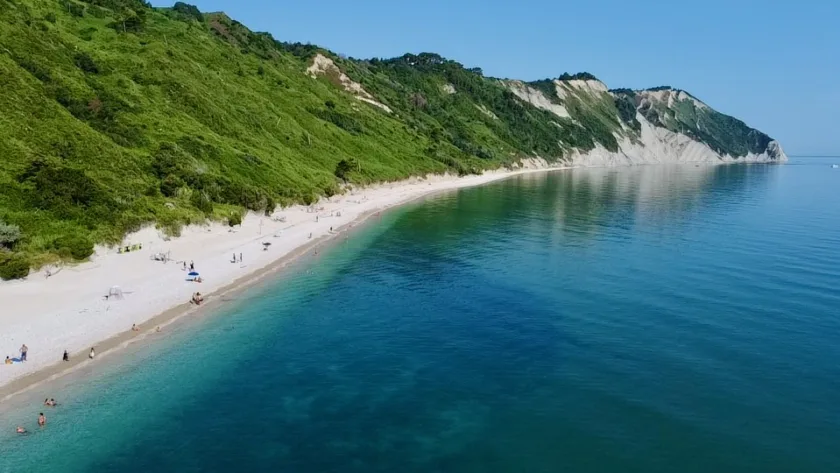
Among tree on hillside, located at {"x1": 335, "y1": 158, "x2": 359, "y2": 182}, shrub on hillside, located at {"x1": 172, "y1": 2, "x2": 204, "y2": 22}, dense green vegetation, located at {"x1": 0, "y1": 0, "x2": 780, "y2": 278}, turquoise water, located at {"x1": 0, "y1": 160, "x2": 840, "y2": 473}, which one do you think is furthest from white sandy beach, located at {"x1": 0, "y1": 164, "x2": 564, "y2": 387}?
shrub on hillside, located at {"x1": 172, "y1": 2, "x2": 204, "y2": 22}

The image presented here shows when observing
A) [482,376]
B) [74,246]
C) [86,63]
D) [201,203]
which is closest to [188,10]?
[86,63]

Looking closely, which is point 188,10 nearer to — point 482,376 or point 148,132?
point 148,132

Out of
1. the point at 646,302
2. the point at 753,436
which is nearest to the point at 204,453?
the point at 753,436

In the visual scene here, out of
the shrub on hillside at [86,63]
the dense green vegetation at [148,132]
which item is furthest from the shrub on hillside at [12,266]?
the shrub on hillside at [86,63]

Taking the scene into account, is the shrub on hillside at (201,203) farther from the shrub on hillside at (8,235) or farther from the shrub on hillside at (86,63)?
the shrub on hillside at (86,63)

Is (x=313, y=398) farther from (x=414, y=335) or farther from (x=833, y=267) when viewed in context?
(x=833, y=267)

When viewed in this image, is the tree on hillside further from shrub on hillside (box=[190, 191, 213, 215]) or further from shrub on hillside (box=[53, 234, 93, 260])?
shrub on hillside (box=[53, 234, 93, 260])
